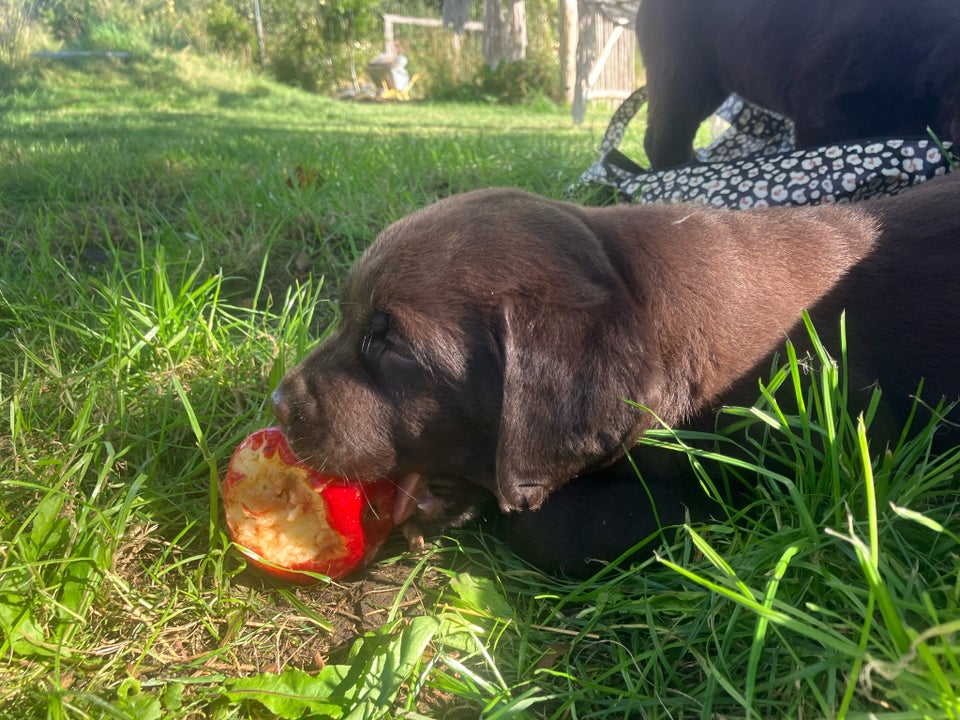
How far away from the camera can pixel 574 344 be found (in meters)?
1.66

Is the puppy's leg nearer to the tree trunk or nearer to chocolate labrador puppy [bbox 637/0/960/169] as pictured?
chocolate labrador puppy [bbox 637/0/960/169]

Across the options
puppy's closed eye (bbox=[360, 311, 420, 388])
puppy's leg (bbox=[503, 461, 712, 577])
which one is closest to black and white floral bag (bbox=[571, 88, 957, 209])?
puppy's leg (bbox=[503, 461, 712, 577])

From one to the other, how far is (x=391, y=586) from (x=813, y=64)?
2.90 meters

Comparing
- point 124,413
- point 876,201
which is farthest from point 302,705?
point 876,201

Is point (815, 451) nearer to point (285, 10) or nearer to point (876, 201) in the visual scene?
point (876, 201)

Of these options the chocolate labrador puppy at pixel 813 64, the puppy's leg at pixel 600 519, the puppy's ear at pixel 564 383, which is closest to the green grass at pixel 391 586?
the puppy's leg at pixel 600 519

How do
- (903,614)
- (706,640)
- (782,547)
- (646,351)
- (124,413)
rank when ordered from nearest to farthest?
(903,614)
(706,640)
(782,547)
(646,351)
(124,413)

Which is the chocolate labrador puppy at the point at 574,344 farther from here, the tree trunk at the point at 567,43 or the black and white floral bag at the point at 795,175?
the tree trunk at the point at 567,43

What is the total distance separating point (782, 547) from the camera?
1.57 metres

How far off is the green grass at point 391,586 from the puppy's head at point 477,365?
8.6 inches

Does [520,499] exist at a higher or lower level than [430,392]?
lower

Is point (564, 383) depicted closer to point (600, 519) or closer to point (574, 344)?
point (574, 344)

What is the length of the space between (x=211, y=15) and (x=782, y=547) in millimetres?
23328


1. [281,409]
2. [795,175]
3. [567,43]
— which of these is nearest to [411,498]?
[281,409]
